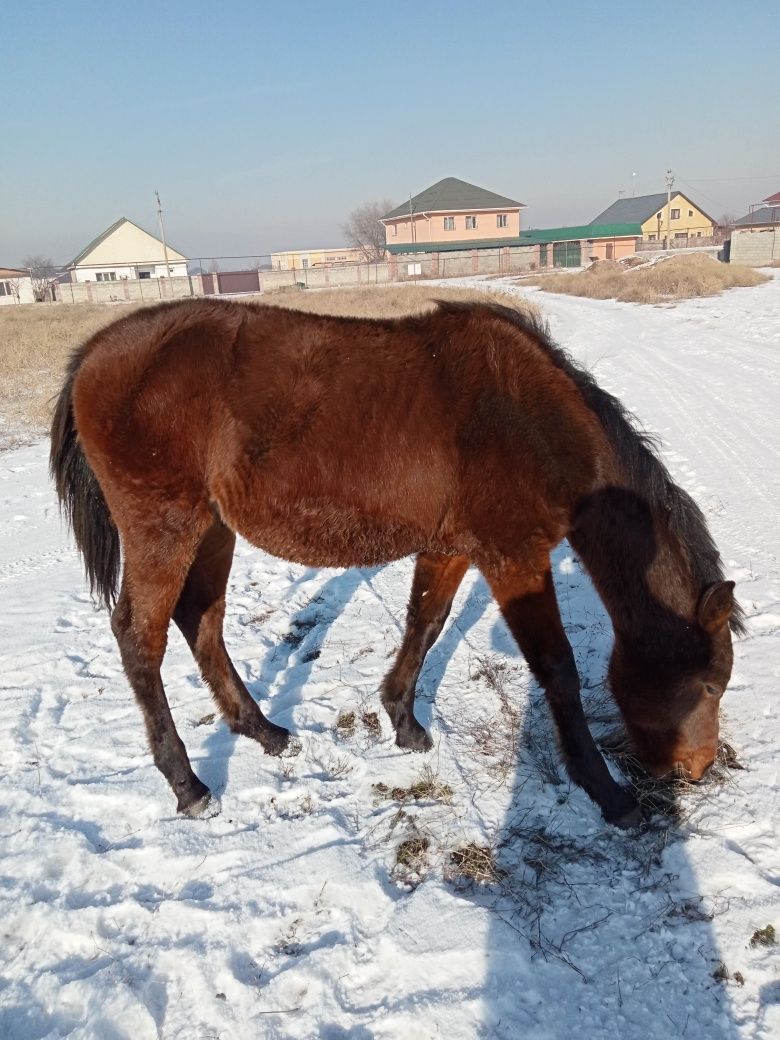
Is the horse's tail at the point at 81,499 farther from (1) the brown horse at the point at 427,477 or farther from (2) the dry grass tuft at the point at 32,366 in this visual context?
(2) the dry grass tuft at the point at 32,366

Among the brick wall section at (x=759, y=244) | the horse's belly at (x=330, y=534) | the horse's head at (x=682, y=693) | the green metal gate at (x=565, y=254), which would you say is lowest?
the horse's head at (x=682, y=693)

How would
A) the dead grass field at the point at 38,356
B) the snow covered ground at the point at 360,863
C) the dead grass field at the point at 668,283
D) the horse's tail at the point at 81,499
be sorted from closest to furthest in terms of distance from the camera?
the snow covered ground at the point at 360,863
the horse's tail at the point at 81,499
the dead grass field at the point at 38,356
the dead grass field at the point at 668,283

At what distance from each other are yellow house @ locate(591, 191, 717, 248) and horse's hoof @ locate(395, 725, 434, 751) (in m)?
83.4

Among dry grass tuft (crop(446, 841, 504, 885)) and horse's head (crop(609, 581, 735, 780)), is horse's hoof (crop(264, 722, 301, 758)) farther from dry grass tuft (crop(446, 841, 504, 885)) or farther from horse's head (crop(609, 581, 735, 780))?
horse's head (crop(609, 581, 735, 780))

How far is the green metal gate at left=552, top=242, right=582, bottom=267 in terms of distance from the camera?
5895cm

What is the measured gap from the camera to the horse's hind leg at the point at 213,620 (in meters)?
3.39

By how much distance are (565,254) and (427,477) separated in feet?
208

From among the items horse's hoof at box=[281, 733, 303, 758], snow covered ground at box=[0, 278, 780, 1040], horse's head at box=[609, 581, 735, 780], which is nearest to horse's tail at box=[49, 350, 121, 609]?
snow covered ground at box=[0, 278, 780, 1040]

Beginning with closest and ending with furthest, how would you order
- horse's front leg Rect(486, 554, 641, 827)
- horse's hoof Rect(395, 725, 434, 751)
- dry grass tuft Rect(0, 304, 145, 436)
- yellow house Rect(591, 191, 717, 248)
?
horse's front leg Rect(486, 554, 641, 827), horse's hoof Rect(395, 725, 434, 751), dry grass tuft Rect(0, 304, 145, 436), yellow house Rect(591, 191, 717, 248)

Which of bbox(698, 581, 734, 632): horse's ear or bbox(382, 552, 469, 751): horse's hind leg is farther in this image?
bbox(382, 552, 469, 751): horse's hind leg

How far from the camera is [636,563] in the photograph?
8.89 feet

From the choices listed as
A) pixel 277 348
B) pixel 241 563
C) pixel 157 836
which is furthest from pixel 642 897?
pixel 241 563

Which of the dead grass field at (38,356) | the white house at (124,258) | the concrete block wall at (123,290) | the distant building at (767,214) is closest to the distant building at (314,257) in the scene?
the white house at (124,258)

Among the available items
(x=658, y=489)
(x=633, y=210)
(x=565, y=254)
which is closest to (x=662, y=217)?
(x=633, y=210)
